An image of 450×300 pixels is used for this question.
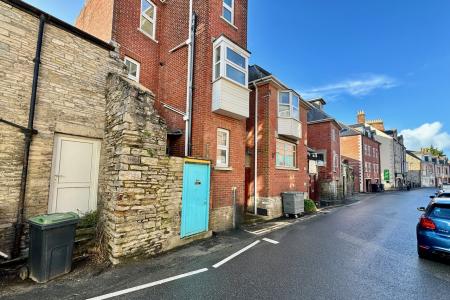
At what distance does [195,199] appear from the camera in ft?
25.2

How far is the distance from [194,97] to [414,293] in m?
8.75

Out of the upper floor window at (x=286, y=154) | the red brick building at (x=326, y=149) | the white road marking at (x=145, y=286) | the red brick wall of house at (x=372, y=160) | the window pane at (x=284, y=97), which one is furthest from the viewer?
the red brick wall of house at (x=372, y=160)

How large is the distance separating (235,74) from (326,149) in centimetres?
1504

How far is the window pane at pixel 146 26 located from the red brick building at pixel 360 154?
1196 inches

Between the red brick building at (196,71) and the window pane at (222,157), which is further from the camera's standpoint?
the window pane at (222,157)

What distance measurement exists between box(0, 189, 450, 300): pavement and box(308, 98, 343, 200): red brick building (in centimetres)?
1373

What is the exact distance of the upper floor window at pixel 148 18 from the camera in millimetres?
10633

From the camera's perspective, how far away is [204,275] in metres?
4.98

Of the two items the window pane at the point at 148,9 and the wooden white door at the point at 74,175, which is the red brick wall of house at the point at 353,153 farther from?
the wooden white door at the point at 74,175

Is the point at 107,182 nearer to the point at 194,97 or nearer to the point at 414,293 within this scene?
the point at 194,97

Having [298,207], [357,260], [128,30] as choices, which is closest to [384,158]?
[298,207]

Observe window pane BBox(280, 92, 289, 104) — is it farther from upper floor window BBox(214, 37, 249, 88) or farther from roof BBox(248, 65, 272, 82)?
upper floor window BBox(214, 37, 249, 88)

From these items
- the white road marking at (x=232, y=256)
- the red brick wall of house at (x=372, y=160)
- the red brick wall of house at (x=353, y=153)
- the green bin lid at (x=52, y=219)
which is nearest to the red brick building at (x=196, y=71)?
the white road marking at (x=232, y=256)

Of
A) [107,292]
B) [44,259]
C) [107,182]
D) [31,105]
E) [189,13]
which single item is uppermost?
[189,13]
